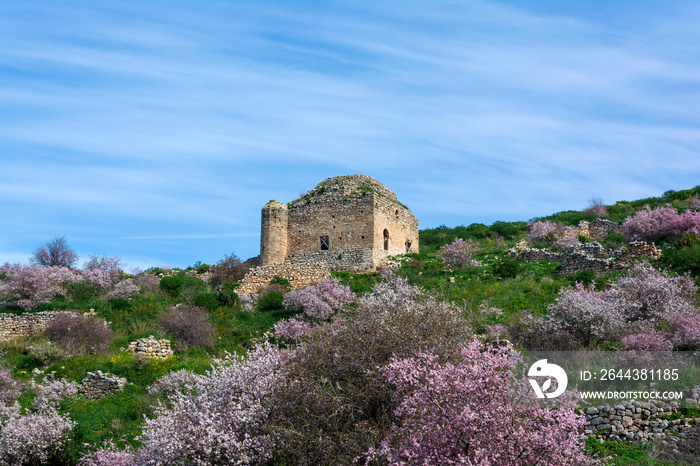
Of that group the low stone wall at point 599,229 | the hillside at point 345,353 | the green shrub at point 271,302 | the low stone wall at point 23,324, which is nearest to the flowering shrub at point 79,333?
the hillside at point 345,353

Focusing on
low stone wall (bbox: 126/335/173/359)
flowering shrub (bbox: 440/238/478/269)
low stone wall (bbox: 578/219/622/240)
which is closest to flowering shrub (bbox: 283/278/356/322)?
low stone wall (bbox: 126/335/173/359)

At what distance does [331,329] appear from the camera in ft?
41.5

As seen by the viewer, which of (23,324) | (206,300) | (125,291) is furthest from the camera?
(125,291)

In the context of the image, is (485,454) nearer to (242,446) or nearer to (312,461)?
(312,461)

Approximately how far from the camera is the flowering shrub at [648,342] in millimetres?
13961

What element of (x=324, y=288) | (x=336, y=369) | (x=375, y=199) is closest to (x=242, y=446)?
(x=336, y=369)

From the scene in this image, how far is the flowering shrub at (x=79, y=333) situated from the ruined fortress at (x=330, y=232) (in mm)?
6400

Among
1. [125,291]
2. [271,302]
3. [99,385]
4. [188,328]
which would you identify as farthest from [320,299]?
[125,291]

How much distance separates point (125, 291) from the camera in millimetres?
26203

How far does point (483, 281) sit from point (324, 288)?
569 centimetres

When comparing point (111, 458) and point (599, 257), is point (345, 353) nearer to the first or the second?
point (111, 458)

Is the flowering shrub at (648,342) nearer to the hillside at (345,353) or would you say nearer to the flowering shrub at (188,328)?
the hillside at (345,353)

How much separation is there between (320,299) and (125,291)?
29.9ft

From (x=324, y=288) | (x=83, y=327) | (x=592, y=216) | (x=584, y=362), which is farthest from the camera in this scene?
(x=592, y=216)
